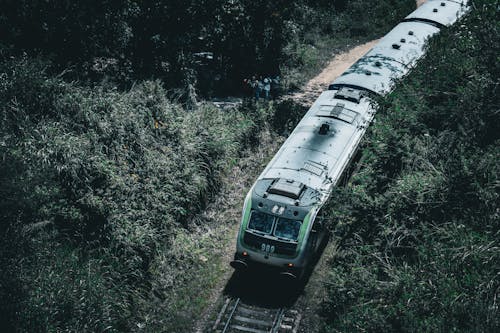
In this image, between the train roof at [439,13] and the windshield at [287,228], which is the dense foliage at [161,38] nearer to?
the train roof at [439,13]

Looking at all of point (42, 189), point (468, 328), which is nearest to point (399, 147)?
point (468, 328)

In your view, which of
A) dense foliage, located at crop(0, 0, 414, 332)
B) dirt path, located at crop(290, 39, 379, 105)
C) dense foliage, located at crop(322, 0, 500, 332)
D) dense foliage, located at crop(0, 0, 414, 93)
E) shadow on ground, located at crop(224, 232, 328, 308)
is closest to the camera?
dense foliage, located at crop(322, 0, 500, 332)

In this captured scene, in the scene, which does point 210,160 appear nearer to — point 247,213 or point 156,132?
point 156,132

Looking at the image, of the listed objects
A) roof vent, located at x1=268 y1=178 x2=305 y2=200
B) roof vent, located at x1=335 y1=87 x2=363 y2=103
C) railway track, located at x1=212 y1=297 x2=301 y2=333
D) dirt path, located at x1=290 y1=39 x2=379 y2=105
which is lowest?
railway track, located at x1=212 y1=297 x2=301 y2=333

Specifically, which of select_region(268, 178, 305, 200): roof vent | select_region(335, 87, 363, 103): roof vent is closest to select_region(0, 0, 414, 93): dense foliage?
select_region(335, 87, 363, 103): roof vent

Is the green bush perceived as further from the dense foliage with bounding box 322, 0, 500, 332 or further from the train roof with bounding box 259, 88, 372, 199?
the dense foliage with bounding box 322, 0, 500, 332

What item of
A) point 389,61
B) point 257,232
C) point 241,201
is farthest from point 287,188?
point 389,61

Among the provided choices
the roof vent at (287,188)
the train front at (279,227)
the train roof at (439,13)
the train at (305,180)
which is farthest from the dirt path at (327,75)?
the train front at (279,227)

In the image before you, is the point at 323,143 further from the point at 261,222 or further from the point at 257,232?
the point at 257,232
